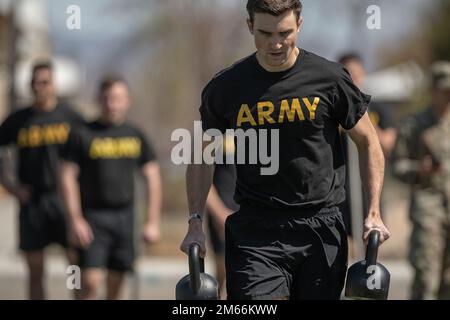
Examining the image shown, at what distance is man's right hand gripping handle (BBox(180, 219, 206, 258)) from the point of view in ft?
17.6

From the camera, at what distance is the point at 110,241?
935cm

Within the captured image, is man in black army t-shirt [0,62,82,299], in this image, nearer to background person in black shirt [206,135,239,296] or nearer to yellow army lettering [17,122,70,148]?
yellow army lettering [17,122,70,148]

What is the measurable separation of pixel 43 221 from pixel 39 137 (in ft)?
2.56

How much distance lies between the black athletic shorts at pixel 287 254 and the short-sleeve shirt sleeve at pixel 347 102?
1.57 ft

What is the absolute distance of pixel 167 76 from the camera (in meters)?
31.8

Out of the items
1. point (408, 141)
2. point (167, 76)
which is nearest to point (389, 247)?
point (408, 141)

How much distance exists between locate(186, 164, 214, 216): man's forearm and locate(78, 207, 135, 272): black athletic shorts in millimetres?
3734

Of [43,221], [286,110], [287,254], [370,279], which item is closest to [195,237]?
[287,254]

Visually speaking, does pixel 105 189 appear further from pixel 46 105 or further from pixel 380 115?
pixel 380 115

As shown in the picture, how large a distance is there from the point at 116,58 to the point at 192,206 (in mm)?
30028

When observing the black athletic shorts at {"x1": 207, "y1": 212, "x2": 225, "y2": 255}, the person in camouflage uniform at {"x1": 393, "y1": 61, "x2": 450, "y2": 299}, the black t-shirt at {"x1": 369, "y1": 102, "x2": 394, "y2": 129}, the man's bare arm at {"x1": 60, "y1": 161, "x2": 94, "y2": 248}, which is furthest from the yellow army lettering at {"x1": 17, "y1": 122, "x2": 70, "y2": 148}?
the person in camouflage uniform at {"x1": 393, "y1": 61, "x2": 450, "y2": 299}

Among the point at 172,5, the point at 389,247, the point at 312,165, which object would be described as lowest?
the point at 389,247

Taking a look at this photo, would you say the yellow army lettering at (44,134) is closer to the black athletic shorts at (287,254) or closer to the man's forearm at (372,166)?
the black athletic shorts at (287,254)
